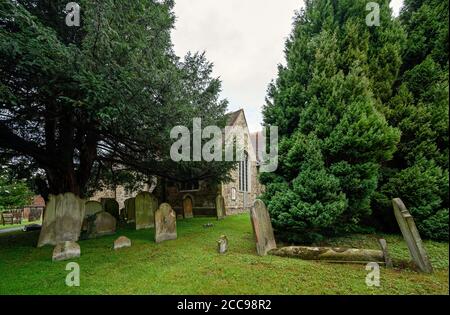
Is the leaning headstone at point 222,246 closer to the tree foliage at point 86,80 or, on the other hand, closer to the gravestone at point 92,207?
the tree foliage at point 86,80

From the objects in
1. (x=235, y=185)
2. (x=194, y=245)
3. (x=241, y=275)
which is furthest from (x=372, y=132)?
(x=235, y=185)

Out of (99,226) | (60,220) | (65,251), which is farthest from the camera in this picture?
(99,226)

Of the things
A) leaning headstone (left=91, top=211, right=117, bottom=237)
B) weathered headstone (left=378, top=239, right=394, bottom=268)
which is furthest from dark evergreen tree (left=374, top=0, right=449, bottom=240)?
leaning headstone (left=91, top=211, right=117, bottom=237)

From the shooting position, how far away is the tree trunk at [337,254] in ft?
15.4

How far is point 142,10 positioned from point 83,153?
6259mm

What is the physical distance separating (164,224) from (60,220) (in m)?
3.23

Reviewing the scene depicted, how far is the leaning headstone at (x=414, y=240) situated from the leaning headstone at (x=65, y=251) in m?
7.39

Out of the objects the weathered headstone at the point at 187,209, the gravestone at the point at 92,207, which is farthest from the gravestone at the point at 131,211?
the weathered headstone at the point at 187,209

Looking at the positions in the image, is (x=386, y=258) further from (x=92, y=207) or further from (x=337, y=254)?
(x=92, y=207)

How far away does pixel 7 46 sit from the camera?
4.14 m

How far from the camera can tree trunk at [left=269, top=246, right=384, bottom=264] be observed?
15.4 ft

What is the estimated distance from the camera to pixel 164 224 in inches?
290

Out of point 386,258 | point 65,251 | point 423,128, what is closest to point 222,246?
point 386,258
